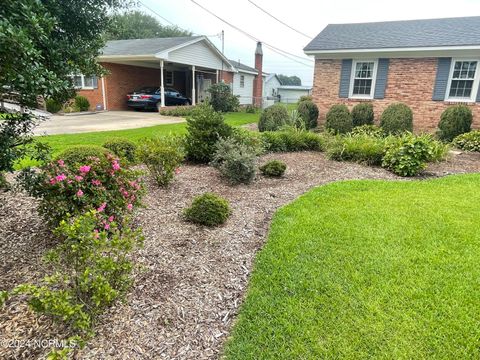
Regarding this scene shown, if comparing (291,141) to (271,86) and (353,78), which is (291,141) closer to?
(353,78)

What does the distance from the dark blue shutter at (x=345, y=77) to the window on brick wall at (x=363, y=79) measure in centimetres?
15

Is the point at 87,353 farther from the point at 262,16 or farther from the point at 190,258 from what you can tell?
the point at 262,16

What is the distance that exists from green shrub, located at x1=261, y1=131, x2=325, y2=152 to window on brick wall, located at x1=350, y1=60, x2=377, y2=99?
213 inches

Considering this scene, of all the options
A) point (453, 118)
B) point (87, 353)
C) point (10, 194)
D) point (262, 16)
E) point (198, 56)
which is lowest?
point (87, 353)

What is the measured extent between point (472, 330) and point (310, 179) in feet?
13.0

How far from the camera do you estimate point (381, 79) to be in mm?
12336

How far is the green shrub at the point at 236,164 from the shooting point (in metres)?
5.44

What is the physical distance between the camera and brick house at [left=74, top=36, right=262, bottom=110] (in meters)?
17.8

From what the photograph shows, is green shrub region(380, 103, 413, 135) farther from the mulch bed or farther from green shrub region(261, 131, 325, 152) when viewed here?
the mulch bed

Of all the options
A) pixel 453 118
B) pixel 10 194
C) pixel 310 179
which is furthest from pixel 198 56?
pixel 10 194

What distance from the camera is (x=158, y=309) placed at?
98.1 inches

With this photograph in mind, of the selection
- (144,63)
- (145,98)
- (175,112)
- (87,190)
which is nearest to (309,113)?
(175,112)

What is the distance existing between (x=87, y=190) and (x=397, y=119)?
10.4 metres

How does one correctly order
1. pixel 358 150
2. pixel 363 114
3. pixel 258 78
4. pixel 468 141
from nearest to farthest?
pixel 358 150 → pixel 468 141 → pixel 363 114 → pixel 258 78
